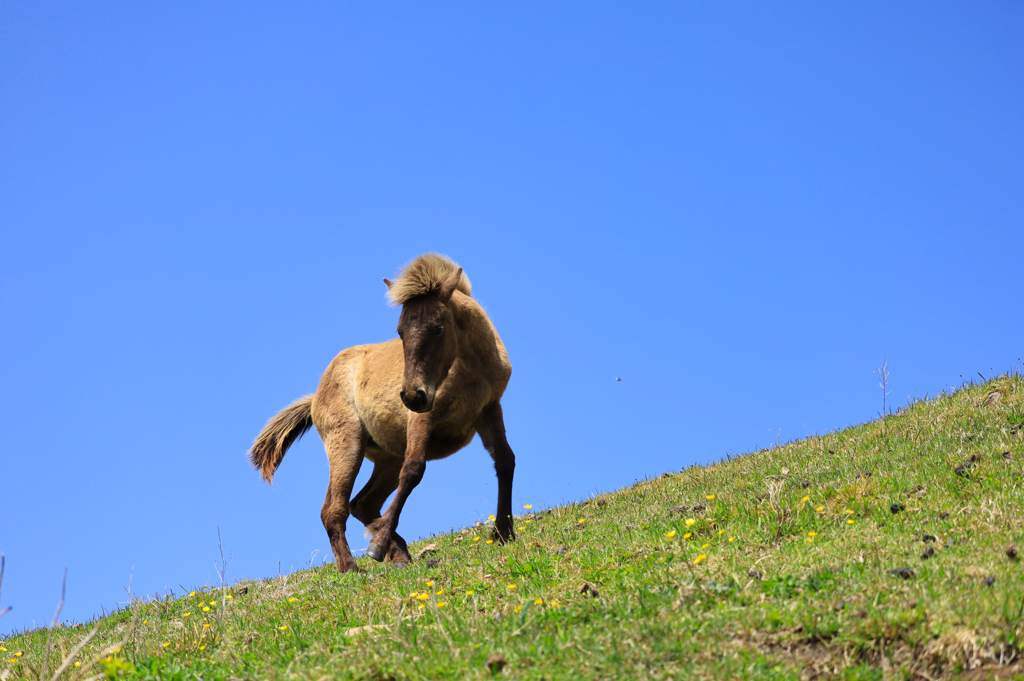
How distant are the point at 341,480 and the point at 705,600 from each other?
6.61 metres

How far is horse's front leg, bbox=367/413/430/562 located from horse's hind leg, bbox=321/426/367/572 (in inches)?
63.5

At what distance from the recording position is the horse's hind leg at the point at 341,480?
10078mm

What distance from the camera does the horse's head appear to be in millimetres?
8250

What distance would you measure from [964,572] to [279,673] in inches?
167

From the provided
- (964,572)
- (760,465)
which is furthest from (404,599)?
(760,465)

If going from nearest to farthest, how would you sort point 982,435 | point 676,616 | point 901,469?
point 676,616, point 901,469, point 982,435

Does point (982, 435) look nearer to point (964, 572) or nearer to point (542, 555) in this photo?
point (964, 572)

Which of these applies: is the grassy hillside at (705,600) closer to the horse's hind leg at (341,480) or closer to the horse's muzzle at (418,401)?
the horse's hind leg at (341,480)

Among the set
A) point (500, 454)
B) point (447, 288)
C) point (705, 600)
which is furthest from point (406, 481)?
point (705, 600)

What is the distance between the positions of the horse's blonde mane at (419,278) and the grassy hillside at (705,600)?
2.95m

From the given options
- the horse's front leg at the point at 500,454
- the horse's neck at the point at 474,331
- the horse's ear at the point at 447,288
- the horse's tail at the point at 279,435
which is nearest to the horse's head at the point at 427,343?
the horse's ear at the point at 447,288

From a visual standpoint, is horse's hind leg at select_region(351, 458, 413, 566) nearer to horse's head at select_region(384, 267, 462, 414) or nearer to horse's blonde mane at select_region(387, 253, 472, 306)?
horse's head at select_region(384, 267, 462, 414)

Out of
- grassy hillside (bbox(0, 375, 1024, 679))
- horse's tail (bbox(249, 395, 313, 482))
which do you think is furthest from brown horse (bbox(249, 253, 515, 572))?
grassy hillside (bbox(0, 375, 1024, 679))

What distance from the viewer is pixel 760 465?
10.7 meters
